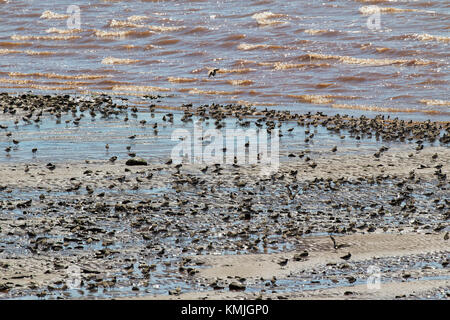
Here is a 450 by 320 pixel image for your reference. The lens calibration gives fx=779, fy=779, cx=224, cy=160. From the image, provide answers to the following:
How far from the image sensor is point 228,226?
30.1ft

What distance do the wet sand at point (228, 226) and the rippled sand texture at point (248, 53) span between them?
221 inches

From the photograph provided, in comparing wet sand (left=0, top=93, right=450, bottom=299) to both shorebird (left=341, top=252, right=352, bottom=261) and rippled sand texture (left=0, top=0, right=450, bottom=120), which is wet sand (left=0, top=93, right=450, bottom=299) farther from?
rippled sand texture (left=0, top=0, right=450, bottom=120)

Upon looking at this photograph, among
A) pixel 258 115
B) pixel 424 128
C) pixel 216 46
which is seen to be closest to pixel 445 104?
pixel 424 128

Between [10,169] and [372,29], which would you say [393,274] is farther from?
[372,29]

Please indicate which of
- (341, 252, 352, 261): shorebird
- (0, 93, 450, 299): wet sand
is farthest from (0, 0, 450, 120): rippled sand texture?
(341, 252, 352, 261): shorebird

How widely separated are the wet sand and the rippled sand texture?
5617 mm

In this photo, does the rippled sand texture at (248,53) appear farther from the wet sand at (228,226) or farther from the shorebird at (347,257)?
the shorebird at (347,257)

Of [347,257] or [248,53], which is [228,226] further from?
[248,53]

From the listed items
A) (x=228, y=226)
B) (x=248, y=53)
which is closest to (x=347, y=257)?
(x=228, y=226)

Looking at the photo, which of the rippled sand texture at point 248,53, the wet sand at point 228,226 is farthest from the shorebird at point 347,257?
the rippled sand texture at point 248,53

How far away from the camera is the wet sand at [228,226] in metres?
7.57

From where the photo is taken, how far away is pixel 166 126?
1476 cm

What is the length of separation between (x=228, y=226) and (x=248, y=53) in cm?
1491

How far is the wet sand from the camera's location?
7.57m
